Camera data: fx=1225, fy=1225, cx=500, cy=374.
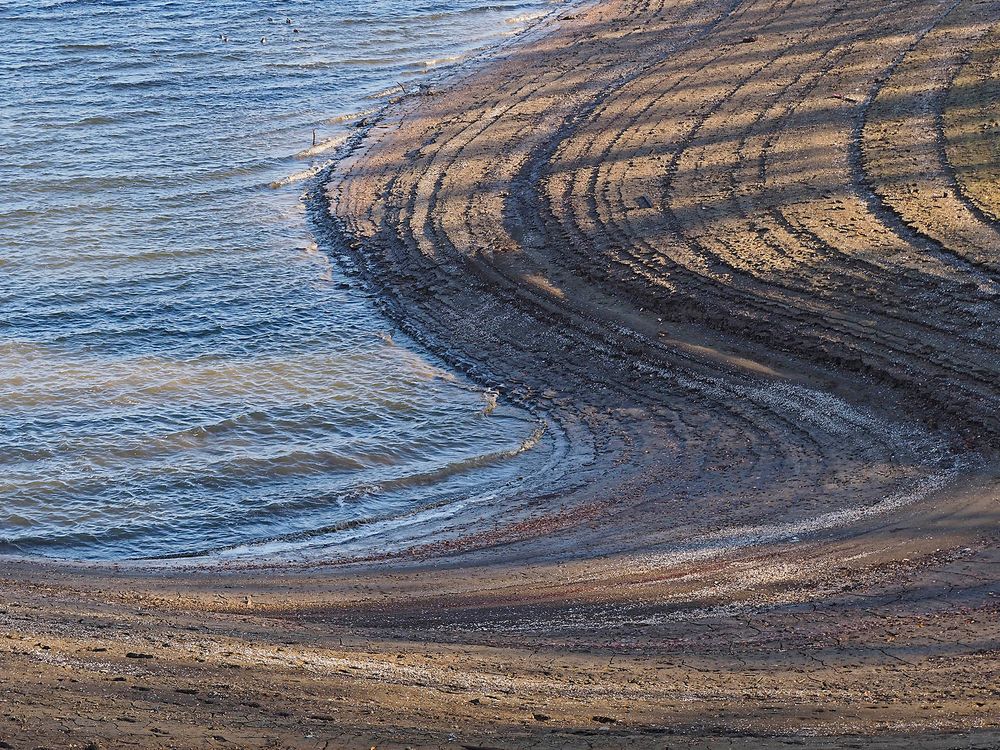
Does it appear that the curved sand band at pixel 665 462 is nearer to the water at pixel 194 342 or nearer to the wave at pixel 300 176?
the water at pixel 194 342

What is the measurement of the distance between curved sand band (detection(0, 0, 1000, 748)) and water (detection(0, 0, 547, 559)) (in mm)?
1072

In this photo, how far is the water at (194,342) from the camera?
14.6 metres

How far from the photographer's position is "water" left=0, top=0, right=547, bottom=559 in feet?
47.9

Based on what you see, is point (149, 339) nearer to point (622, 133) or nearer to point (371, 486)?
point (371, 486)

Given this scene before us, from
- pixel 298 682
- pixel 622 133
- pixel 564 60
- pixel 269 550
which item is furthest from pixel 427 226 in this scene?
pixel 298 682

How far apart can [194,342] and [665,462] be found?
320 inches

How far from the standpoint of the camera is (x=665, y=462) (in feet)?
47.2

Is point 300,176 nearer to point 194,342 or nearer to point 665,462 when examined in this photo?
point 194,342

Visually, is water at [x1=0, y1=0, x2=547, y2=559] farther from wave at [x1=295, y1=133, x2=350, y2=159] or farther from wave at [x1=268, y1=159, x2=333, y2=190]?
wave at [x1=295, y1=133, x2=350, y2=159]

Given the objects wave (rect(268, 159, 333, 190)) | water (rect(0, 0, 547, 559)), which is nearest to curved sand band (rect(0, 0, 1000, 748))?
water (rect(0, 0, 547, 559))

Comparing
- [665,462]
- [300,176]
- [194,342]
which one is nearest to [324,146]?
[300,176]

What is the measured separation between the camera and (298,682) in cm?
862

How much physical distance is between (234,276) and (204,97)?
12099mm

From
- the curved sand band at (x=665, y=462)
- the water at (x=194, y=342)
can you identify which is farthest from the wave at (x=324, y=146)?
the curved sand band at (x=665, y=462)
